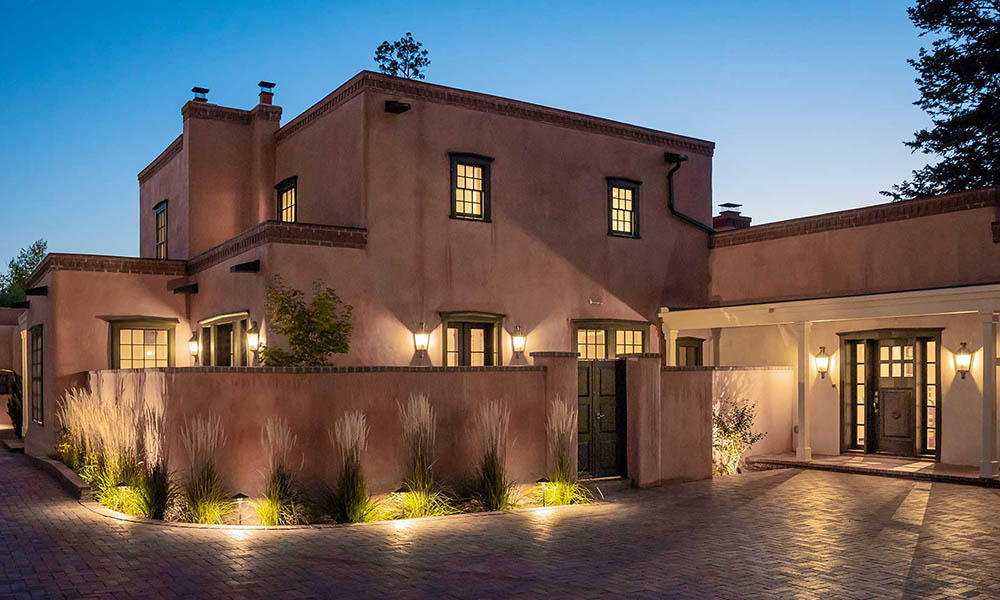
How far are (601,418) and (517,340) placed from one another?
15.6ft

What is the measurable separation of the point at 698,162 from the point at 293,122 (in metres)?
9.87

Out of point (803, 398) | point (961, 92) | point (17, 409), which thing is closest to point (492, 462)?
point (803, 398)

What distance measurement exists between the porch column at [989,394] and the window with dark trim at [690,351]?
7.41 m

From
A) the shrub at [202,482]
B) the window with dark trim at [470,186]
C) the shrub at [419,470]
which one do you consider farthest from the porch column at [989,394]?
the shrub at [202,482]

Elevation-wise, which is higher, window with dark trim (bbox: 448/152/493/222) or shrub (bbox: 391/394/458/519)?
window with dark trim (bbox: 448/152/493/222)

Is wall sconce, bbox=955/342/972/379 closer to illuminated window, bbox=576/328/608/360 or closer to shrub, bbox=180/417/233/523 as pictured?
illuminated window, bbox=576/328/608/360

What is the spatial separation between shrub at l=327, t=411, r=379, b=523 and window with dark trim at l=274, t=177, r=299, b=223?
29.8ft

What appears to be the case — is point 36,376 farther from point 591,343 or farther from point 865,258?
point 865,258

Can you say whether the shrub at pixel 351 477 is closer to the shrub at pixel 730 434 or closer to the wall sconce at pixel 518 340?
the shrub at pixel 730 434

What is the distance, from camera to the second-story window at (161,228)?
74.4 feet

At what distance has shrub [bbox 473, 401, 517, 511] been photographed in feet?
38.2

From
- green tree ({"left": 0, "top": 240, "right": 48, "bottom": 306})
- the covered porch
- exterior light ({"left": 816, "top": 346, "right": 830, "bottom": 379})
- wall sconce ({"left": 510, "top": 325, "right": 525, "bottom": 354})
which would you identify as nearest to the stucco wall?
the covered porch

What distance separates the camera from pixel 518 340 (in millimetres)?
18188

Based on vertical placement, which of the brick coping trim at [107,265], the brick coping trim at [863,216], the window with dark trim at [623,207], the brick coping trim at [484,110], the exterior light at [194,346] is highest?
the brick coping trim at [484,110]
